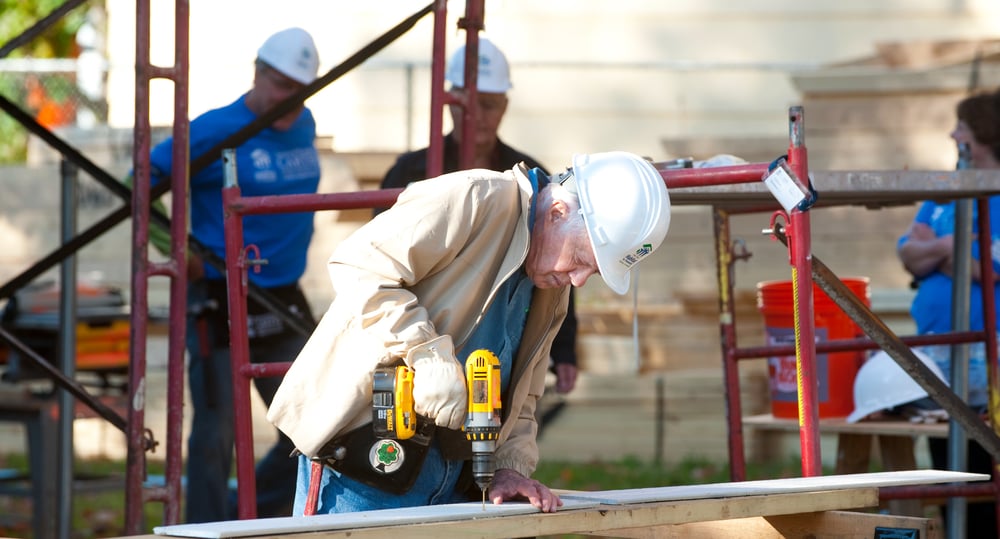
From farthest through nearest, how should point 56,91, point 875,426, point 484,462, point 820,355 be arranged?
point 56,91, point 820,355, point 875,426, point 484,462

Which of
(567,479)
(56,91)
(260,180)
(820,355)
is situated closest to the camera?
(820,355)

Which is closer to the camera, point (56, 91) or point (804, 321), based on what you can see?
point (804, 321)

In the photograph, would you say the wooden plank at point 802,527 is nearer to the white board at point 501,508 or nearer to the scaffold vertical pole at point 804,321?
the white board at point 501,508

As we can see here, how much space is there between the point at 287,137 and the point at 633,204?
10.5 ft

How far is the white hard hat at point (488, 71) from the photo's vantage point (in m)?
6.20

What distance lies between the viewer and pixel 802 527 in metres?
3.69

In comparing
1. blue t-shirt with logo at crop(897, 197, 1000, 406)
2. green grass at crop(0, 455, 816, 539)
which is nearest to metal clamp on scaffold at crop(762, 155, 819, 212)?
blue t-shirt with logo at crop(897, 197, 1000, 406)

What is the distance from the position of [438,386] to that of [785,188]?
4.18ft

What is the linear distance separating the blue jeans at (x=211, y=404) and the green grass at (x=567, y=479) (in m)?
1.66

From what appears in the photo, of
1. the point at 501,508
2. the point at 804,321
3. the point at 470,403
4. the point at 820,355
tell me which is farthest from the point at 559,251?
the point at 820,355

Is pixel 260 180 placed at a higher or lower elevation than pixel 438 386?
higher

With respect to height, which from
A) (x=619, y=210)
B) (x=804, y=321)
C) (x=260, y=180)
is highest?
(x=260, y=180)

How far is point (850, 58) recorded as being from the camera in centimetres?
1027

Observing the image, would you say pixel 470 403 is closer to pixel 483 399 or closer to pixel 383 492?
pixel 483 399
